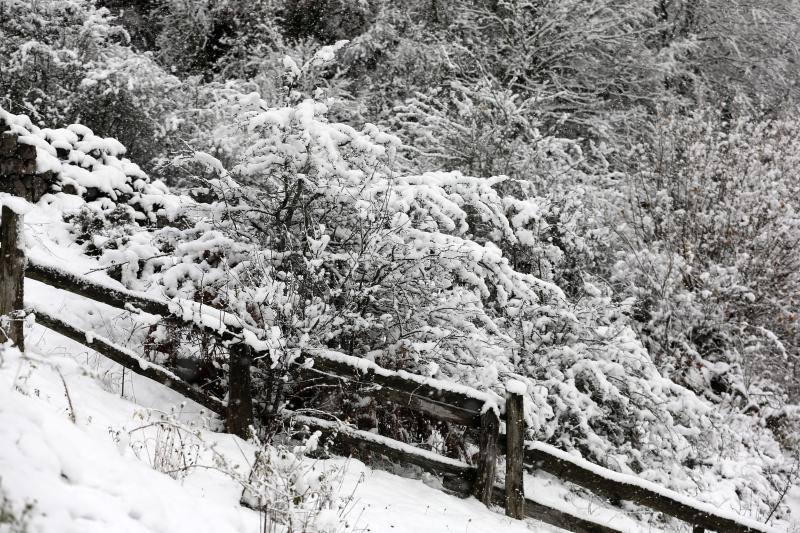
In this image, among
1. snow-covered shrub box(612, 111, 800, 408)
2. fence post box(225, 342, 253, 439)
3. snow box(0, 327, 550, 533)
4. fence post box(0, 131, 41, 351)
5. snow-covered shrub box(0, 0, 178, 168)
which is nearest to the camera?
snow box(0, 327, 550, 533)

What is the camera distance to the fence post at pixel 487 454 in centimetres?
498

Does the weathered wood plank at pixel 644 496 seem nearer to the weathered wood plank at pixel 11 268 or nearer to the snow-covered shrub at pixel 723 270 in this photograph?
the snow-covered shrub at pixel 723 270

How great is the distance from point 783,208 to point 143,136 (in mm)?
11133

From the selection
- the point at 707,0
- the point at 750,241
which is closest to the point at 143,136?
the point at 750,241

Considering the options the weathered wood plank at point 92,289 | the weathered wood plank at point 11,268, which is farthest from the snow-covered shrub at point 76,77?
the weathered wood plank at point 11,268

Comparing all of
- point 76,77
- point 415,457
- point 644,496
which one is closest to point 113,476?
point 415,457

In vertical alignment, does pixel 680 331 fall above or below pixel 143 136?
below

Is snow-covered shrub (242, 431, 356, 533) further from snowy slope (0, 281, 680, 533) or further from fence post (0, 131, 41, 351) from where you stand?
fence post (0, 131, 41, 351)

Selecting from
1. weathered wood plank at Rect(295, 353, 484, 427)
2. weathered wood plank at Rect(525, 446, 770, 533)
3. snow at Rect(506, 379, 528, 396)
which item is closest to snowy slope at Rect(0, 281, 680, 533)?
weathered wood plank at Rect(525, 446, 770, 533)

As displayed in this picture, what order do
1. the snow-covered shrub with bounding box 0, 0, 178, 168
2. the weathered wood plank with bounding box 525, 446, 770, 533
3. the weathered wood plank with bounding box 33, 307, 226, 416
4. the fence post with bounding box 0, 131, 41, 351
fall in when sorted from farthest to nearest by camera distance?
the snow-covered shrub with bounding box 0, 0, 178, 168
the weathered wood plank with bounding box 33, 307, 226, 416
the weathered wood plank with bounding box 525, 446, 770, 533
the fence post with bounding box 0, 131, 41, 351

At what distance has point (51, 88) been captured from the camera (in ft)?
33.9

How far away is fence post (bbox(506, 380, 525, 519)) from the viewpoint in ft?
16.3

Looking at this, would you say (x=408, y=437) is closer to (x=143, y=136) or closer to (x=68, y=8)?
Answer: (x=143, y=136)

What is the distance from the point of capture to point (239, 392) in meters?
4.93
